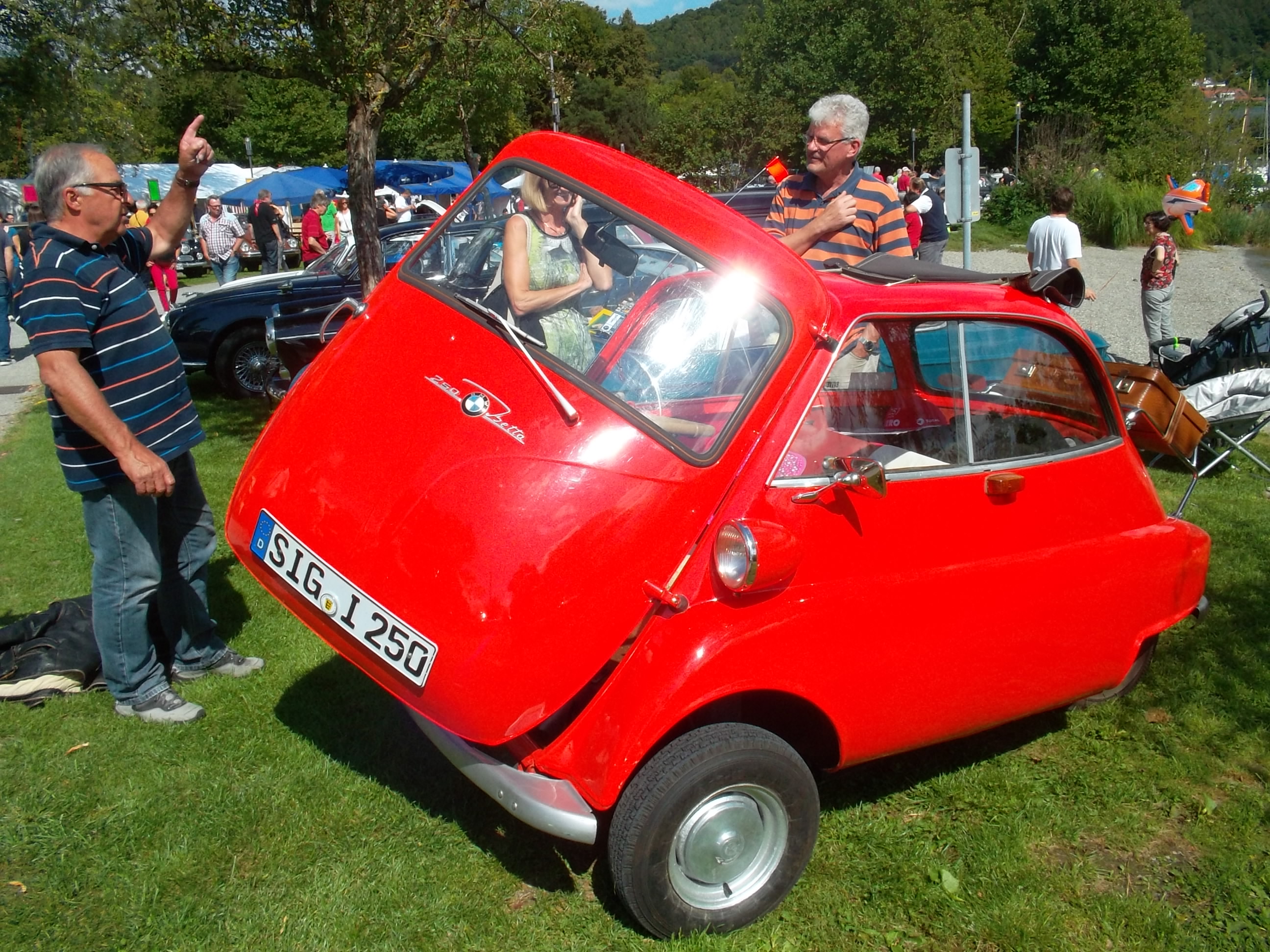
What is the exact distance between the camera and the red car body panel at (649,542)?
2.52 meters

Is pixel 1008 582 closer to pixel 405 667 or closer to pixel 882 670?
pixel 882 670

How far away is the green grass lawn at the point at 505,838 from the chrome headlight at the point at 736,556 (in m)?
1.06

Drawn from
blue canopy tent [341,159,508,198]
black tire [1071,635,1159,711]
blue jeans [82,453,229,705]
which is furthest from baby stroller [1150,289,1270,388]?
blue canopy tent [341,159,508,198]

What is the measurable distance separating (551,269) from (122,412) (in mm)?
1739

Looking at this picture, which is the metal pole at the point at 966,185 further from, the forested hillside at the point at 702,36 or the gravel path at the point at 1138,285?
the forested hillside at the point at 702,36

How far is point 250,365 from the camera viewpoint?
10.3 metres

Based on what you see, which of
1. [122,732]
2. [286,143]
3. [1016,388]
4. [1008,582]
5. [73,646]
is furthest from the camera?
[286,143]

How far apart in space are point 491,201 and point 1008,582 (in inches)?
84.2

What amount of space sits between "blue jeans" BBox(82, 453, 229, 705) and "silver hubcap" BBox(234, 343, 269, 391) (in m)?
6.40

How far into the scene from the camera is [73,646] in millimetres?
4180

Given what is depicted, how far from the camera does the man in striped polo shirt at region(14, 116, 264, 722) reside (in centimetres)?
339

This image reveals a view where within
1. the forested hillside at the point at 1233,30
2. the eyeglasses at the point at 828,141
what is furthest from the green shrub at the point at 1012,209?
the forested hillside at the point at 1233,30

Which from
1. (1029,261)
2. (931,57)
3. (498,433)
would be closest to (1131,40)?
(931,57)

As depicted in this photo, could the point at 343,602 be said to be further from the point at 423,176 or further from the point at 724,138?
the point at 724,138
